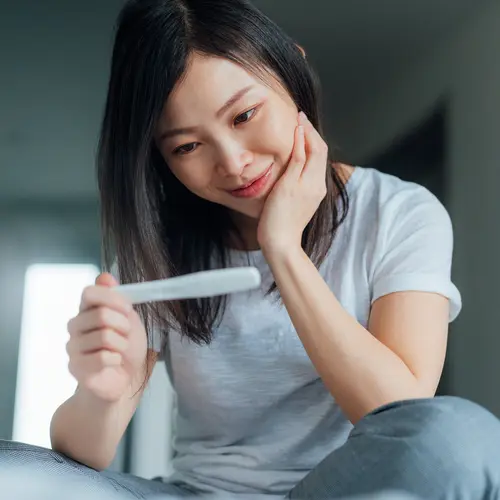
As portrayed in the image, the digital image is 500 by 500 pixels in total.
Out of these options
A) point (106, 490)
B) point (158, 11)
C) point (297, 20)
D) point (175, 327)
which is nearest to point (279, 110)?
point (158, 11)

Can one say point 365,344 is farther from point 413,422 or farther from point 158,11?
point 158,11

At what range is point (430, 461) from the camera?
0.57 meters

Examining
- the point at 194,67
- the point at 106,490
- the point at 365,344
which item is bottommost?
the point at 106,490

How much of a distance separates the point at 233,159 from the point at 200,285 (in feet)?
0.84

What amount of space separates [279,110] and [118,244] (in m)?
0.24

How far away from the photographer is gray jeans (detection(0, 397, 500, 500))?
566mm

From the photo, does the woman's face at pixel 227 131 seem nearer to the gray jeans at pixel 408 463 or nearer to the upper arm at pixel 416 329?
the upper arm at pixel 416 329

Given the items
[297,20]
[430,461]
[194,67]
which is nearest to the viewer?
[430,461]

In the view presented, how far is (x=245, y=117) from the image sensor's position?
2.72 feet

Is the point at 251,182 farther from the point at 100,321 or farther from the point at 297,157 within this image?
the point at 100,321

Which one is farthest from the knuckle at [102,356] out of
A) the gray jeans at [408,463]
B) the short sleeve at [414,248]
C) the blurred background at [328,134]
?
the blurred background at [328,134]

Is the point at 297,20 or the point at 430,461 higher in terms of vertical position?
the point at 297,20

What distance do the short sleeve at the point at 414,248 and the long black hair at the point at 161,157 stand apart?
6 centimetres

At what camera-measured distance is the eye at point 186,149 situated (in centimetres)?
86
